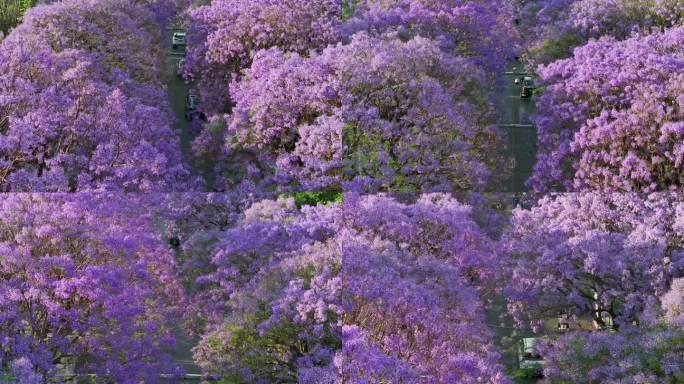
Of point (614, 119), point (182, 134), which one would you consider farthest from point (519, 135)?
point (182, 134)

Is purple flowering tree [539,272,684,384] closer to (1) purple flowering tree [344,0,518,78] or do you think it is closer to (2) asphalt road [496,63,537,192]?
(2) asphalt road [496,63,537,192]

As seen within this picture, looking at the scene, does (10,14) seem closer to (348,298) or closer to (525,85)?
(525,85)

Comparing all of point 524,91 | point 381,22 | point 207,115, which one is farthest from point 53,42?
point 524,91

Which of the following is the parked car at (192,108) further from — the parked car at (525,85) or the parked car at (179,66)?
the parked car at (525,85)

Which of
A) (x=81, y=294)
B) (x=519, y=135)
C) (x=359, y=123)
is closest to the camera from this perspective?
(x=81, y=294)

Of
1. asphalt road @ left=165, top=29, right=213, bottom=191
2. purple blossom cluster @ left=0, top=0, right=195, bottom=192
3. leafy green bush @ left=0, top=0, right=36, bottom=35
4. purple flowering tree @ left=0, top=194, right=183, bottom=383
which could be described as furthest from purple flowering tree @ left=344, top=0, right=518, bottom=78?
leafy green bush @ left=0, top=0, right=36, bottom=35
